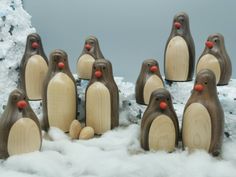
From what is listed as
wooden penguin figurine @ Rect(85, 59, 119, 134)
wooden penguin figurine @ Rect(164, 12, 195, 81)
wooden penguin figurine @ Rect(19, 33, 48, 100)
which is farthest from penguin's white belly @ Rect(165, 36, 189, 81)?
wooden penguin figurine @ Rect(19, 33, 48, 100)

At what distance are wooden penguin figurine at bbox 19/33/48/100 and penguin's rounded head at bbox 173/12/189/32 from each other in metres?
0.30

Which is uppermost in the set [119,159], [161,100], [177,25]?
[177,25]

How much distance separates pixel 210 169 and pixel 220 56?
0.26 meters

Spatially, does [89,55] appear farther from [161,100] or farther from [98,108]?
[161,100]

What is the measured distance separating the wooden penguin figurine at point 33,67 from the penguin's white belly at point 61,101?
82mm

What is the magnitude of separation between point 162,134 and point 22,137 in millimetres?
253

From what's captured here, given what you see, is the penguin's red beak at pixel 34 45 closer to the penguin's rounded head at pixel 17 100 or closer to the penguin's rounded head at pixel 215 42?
the penguin's rounded head at pixel 17 100

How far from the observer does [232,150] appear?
853mm

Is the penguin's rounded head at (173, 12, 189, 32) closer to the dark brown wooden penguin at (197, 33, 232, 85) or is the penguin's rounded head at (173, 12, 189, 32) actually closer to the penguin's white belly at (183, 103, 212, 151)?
the dark brown wooden penguin at (197, 33, 232, 85)

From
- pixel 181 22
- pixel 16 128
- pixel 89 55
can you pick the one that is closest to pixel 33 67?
pixel 89 55

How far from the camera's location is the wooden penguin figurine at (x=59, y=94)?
922 millimetres

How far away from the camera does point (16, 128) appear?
0.79 metres

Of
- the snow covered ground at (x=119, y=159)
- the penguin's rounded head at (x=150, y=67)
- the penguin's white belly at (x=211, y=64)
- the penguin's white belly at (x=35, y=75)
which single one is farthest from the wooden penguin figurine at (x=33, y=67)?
the penguin's white belly at (x=211, y=64)

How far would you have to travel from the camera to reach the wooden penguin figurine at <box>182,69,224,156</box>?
810mm
